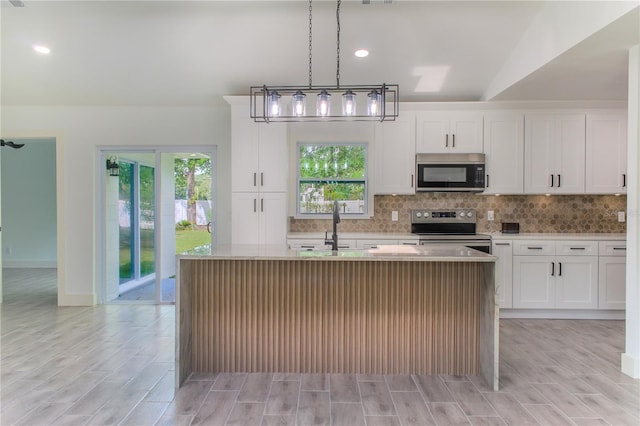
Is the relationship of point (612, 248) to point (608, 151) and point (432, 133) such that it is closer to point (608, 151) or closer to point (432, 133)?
point (608, 151)

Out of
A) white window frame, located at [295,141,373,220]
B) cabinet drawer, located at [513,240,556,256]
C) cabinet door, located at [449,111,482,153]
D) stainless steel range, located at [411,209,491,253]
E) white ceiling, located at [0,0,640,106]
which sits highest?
white ceiling, located at [0,0,640,106]

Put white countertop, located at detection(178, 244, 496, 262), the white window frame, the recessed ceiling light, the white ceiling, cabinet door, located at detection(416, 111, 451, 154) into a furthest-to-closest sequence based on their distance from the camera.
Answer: the white window frame → cabinet door, located at detection(416, 111, 451, 154) → the recessed ceiling light → the white ceiling → white countertop, located at detection(178, 244, 496, 262)

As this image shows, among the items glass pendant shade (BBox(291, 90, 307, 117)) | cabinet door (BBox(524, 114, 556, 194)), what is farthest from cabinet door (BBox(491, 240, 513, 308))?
glass pendant shade (BBox(291, 90, 307, 117))

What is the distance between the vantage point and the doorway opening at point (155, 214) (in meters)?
5.00

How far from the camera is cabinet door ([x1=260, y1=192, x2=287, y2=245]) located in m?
4.42

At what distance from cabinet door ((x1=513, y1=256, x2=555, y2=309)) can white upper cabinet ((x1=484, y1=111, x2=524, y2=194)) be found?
861 mm

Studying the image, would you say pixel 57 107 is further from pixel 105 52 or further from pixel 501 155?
pixel 501 155

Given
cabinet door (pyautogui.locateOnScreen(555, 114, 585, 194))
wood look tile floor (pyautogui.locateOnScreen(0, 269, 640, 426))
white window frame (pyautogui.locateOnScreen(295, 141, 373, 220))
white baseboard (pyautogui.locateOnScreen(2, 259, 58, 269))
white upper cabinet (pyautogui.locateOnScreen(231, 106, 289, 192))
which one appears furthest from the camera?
white baseboard (pyautogui.locateOnScreen(2, 259, 58, 269))

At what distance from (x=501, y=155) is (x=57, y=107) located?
18.7 ft

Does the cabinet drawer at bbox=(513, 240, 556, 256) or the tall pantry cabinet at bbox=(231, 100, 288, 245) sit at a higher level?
the tall pantry cabinet at bbox=(231, 100, 288, 245)

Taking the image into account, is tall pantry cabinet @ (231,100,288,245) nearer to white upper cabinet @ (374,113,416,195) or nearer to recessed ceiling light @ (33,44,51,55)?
white upper cabinet @ (374,113,416,195)

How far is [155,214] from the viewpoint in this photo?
16.6 feet

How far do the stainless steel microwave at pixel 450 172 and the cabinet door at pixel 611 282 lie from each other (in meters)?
1.61

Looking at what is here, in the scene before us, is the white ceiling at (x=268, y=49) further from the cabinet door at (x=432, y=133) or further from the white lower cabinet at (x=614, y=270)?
the white lower cabinet at (x=614, y=270)
